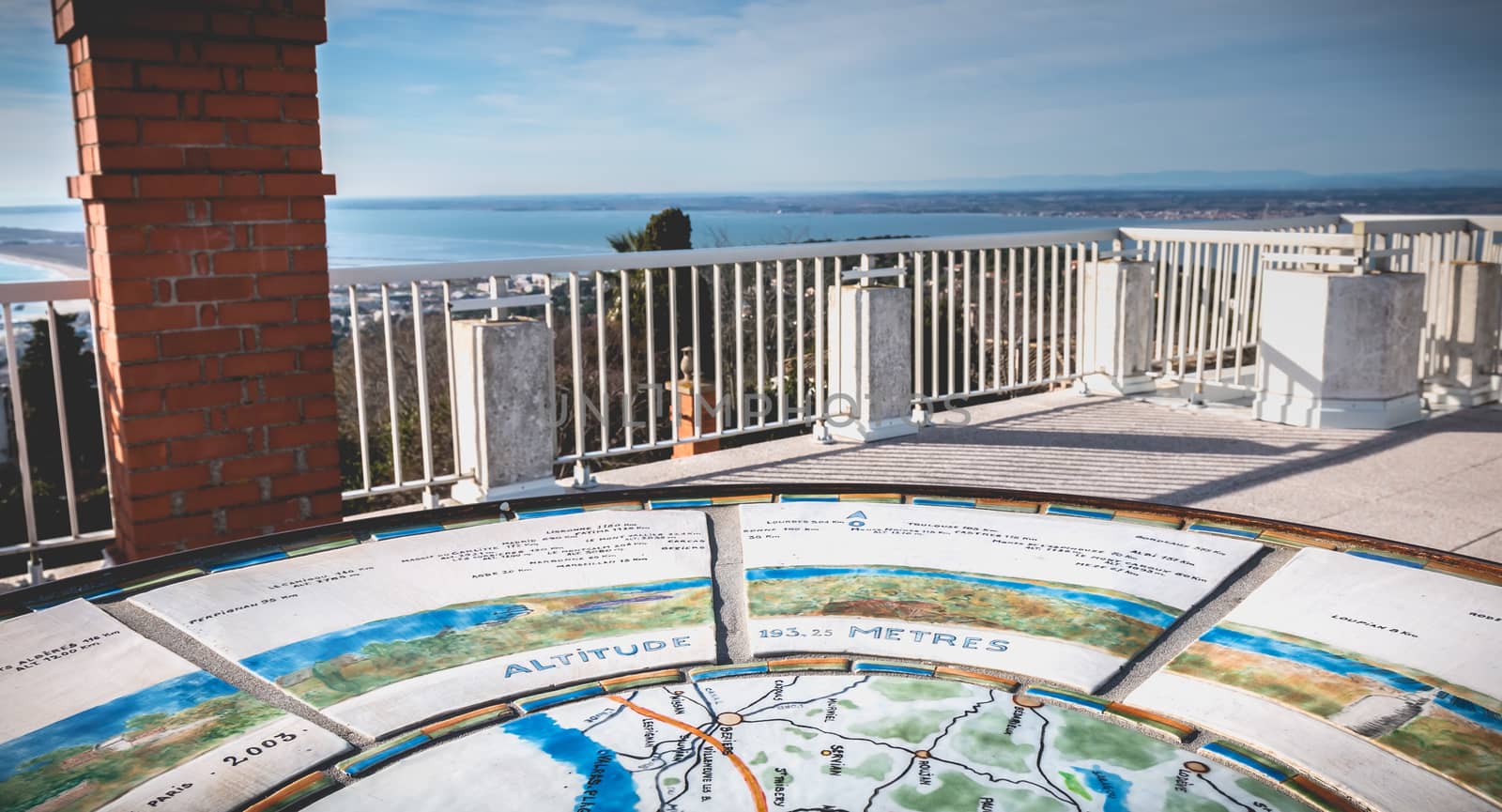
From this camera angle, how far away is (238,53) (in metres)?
3.51

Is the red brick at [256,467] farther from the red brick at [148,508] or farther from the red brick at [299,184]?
the red brick at [299,184]

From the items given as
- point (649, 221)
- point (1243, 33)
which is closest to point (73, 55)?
point (649, 221)

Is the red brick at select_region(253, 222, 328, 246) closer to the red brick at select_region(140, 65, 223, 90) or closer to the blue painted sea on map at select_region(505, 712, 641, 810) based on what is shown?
the red brick at select_region(140, 65, 223, 90)

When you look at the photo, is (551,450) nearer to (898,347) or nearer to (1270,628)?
(898,347)

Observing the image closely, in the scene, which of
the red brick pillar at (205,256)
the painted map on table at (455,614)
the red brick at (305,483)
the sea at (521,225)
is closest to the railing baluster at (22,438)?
the red brick pillar at (205,256)

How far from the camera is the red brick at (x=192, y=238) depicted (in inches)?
137

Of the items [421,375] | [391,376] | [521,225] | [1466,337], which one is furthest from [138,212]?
[521,225]

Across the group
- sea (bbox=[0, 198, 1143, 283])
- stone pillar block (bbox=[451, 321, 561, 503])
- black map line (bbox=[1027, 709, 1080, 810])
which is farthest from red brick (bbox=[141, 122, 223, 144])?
sea (bbox=[0, 198, 1143, 283])

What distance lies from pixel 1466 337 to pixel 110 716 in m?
8.08

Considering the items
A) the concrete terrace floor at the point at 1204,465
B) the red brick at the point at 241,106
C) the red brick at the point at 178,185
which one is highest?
the red brick at the point at 241,106

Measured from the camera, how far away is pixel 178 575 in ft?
5.30

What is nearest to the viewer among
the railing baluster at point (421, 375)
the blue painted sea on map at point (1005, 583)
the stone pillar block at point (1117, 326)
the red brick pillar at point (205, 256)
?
the blue painted sea on map at point (1005, 583)

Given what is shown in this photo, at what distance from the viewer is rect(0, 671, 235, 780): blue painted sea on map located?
1.13 metres

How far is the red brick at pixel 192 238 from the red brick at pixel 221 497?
0.81 meters
